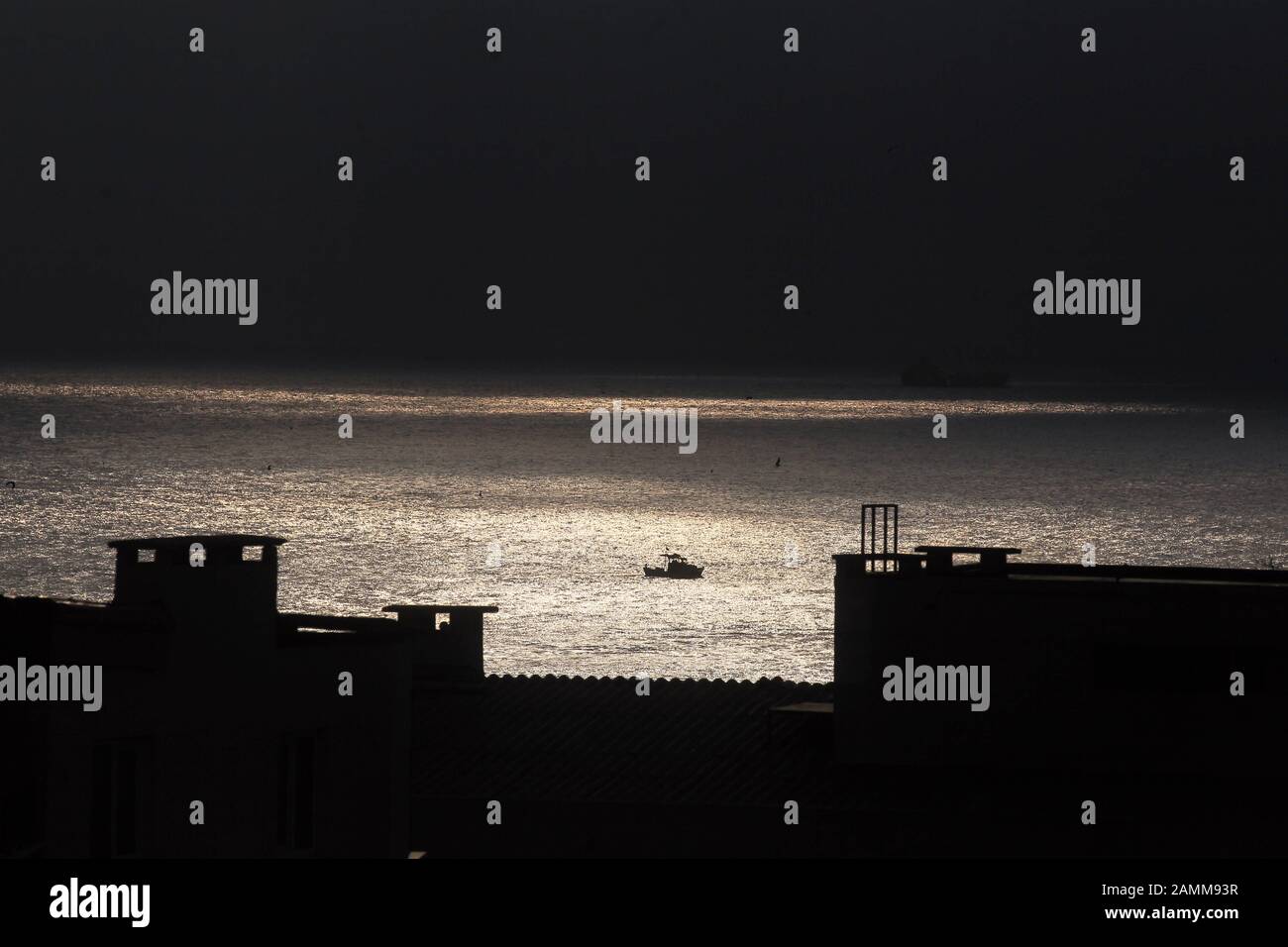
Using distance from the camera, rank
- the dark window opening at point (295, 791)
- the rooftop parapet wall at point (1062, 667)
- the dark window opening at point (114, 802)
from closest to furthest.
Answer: the dark window opening at point (114, 802) → the dark window opening at point (295, 791) → the rooftop parapet wall at point (1062, 667)

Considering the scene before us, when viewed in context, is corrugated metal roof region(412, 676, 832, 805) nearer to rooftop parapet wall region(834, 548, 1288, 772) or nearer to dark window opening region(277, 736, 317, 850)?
rooftop parapet wall region(834, 548, 1288, 772)

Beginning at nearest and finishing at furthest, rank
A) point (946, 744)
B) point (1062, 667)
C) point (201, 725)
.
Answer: point (201, 725), point (1062, 667), point (946, 744)

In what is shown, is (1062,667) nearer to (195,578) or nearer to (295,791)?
(295,791)

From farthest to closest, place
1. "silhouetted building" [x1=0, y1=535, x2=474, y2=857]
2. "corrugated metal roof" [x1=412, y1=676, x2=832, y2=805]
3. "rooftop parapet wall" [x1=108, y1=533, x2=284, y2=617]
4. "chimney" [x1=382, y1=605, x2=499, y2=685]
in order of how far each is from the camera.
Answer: "chimney" [x1=382, y1=605, x2=499, y2=685] → "corrugated metal roof" [x1=412, y1=676, x2=832, y2=805] → "rooftop parapet wall" [x1=108, y1=533, x2=284, y2=617] → "silhouetted building" [x1=0, y1=535, x2=474, y2=857]

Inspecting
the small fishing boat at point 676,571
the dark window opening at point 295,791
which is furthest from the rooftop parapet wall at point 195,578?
the small fishing boat at point 676,571

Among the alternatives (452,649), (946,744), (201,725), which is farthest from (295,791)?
(452,649)

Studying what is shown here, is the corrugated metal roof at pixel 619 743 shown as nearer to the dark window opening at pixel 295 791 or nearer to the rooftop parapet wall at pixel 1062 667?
the rooftop parapet wall at pixel 1062 667

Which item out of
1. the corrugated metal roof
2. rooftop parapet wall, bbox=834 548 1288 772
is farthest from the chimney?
rooftop parapet wall, bbox=834 548 1288 772

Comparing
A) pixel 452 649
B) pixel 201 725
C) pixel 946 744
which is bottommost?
pixel 946 744

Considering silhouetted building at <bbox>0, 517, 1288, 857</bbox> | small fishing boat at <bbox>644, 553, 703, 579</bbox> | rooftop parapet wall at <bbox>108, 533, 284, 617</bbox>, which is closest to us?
rooftop parapet wall at <bbox>108, 533, 284, 617</bbox>

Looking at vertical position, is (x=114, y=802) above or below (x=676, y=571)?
below

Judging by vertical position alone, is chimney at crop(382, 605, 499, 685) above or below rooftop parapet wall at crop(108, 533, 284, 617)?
below

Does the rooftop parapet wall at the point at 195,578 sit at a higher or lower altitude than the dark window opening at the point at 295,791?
higher
